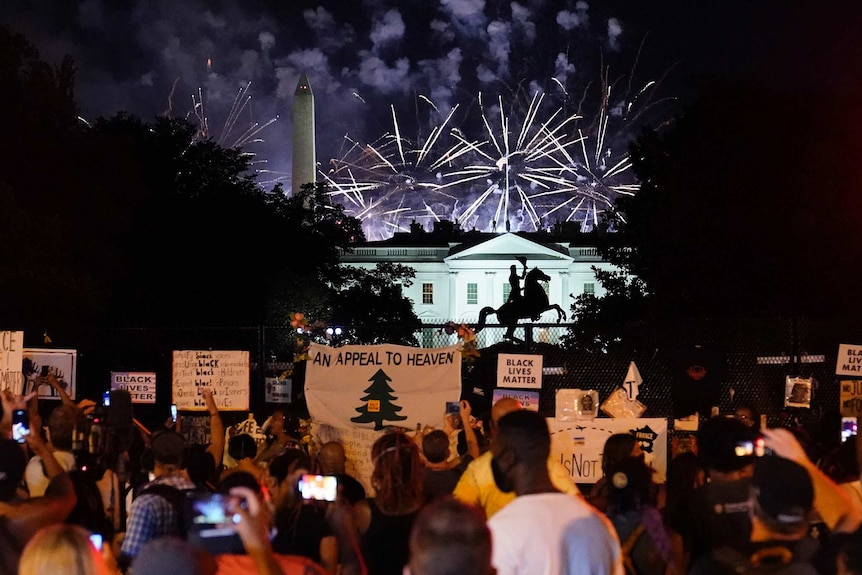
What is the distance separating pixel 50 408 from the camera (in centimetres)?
1466

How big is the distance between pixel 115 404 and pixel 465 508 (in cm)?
657

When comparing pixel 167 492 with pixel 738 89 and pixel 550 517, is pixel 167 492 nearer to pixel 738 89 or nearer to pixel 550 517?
pixel 550 517

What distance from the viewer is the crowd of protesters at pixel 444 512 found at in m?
3.66

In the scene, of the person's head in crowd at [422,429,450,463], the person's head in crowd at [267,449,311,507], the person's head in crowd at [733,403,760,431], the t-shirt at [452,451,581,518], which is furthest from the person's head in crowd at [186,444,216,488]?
the person's head in crowd at [733,403,760,431]

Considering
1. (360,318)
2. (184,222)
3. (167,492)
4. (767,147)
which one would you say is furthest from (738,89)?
(360,318)

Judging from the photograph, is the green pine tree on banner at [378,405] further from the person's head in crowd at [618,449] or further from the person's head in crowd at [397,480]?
the person's head in crowd at [397,480]

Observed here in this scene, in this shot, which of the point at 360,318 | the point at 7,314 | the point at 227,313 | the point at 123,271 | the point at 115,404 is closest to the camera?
the point at 115,404

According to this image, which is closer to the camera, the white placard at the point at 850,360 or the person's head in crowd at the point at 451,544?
the person's head in crowd at the point at 451,544

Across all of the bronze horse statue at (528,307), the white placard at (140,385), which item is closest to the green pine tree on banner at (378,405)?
the white placard at (140,385)

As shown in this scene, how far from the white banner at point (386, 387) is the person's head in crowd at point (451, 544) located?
26.1 ft

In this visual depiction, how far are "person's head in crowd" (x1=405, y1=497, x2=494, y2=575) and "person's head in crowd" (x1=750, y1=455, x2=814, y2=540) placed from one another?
1.22 metres

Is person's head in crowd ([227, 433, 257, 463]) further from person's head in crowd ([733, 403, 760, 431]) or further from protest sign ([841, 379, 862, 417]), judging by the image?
protest sign ([841, 379, 862, 417])

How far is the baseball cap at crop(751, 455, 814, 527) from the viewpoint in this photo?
3842mm

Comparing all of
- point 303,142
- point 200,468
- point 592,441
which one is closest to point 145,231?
point 592,441
